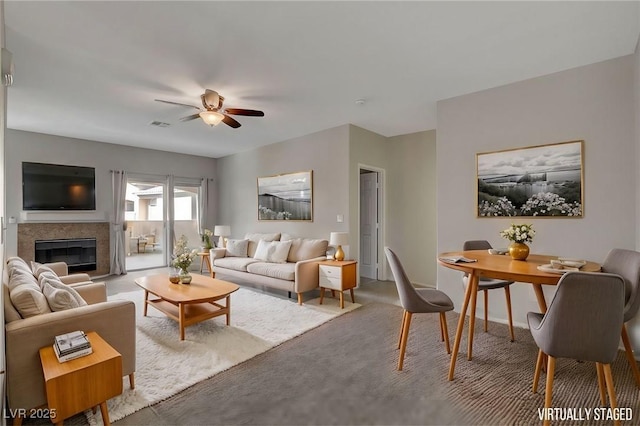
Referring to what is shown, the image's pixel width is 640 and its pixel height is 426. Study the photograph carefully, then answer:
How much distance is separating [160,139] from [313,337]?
15.9 ft

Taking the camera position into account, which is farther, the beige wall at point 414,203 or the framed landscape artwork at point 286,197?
the framed landscape artwork at point 286,197

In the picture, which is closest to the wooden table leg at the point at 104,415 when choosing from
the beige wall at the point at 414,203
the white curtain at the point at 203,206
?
the beige wall at the point at 414,203

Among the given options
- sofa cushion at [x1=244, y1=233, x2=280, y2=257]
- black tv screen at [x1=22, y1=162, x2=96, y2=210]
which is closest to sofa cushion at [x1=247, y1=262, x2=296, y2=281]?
sofa cushion at [x1=244, y1=233, x2=280, y2=257]

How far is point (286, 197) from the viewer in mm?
5789

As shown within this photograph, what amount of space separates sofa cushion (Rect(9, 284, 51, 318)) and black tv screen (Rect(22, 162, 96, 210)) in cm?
449

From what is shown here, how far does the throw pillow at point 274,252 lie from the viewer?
16.1 ft

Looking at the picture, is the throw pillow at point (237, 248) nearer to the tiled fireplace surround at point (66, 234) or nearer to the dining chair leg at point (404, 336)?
the tiled fireplace surround at point (66, 234)

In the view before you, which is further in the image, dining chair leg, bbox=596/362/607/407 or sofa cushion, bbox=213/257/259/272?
sofa cushion, bbox=213/257/259/272

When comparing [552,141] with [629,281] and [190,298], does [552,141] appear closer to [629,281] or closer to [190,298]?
[629,281]

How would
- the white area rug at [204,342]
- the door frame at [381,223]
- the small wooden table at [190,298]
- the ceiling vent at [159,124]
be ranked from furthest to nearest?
the door frame at [381,223], the ceiling vent at [159,124], the small wooden table at [190,298], the white area rug at [204,342]

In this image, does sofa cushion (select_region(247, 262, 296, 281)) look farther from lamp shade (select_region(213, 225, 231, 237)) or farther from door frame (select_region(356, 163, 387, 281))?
lamp shade (select_region(213, 225, 231, 237))

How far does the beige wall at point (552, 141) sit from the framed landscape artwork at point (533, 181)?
68mm

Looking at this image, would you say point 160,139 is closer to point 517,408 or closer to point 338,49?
point 338,49

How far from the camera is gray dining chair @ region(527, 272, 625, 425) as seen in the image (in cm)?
157
